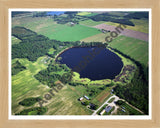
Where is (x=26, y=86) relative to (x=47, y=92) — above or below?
above

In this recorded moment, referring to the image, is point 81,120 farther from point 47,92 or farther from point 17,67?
point 17,67

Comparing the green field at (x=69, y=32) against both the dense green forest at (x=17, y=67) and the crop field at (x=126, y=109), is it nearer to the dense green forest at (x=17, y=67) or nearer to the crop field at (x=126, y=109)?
the dense green forest at (x=17, y=67)

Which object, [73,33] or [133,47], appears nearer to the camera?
[133,47]

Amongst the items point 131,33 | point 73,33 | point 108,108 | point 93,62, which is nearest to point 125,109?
point 108,108

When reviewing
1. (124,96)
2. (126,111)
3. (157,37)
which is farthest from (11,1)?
(124,96)

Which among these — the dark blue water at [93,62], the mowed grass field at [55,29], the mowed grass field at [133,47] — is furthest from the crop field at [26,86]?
the mowed grass field at [133,47]
